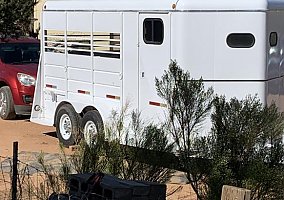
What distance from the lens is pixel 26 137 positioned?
12.7 m

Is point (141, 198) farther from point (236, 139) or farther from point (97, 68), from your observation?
point (97, 68)

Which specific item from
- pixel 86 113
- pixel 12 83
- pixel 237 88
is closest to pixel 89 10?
pixel 86 113

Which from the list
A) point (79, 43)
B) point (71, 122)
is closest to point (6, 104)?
point (71, 122)

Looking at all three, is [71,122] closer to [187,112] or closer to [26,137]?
[26,137]

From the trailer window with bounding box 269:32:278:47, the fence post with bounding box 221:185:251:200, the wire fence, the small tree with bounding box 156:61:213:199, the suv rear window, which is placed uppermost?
the trailer window with bounding box 269:32:278:47

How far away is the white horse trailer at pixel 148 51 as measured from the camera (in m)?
9.23

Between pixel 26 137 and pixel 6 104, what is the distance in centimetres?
214

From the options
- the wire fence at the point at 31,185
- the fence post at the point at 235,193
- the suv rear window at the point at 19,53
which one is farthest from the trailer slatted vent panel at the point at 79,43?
the fence post at the point at 235,193

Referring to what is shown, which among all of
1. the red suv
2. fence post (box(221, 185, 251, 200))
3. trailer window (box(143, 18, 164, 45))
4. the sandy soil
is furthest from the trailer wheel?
fence post (box(221, 185, 251, 200))

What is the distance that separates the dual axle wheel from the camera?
10898 millimetres

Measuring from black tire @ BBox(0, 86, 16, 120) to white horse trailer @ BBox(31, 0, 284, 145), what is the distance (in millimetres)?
2681

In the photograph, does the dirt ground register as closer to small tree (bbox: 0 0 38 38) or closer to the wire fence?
small tree (bbox: 0 0 38 38)

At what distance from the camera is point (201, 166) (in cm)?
604

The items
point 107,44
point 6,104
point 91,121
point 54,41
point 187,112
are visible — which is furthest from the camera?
point 6,104
